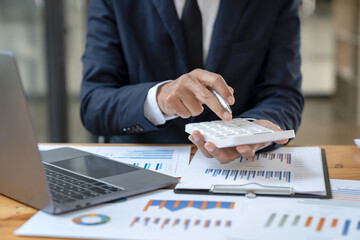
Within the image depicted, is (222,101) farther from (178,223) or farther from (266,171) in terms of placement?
(178,223)

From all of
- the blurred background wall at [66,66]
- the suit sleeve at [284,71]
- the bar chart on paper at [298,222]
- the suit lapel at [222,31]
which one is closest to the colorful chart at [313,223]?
the bar chart on paper at [298,222]

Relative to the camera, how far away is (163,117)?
110cm

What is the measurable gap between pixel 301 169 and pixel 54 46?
194 centimetres

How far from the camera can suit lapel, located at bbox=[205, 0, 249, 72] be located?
1.32 m

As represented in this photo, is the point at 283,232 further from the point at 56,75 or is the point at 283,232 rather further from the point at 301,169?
the point at 56,75

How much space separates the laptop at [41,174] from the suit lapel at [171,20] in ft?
1.61

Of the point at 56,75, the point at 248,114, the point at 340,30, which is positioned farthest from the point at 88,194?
the point at 340,30

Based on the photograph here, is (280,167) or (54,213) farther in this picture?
(280,167)

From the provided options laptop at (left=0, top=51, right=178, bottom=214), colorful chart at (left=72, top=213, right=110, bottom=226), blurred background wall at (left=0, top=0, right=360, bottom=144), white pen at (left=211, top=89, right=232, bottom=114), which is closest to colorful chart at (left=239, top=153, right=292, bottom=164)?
white pen at (left=211, top=89, right=232, bottom=114)

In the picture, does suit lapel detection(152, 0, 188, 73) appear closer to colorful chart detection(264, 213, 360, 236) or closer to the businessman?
the businessman

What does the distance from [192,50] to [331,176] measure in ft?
1.96

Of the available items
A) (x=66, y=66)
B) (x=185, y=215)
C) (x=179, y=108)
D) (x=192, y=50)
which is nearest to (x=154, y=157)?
(x=179, y=108)

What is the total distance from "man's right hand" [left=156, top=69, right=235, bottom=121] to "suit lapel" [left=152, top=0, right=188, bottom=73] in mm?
297

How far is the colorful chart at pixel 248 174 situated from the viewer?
828 mm
